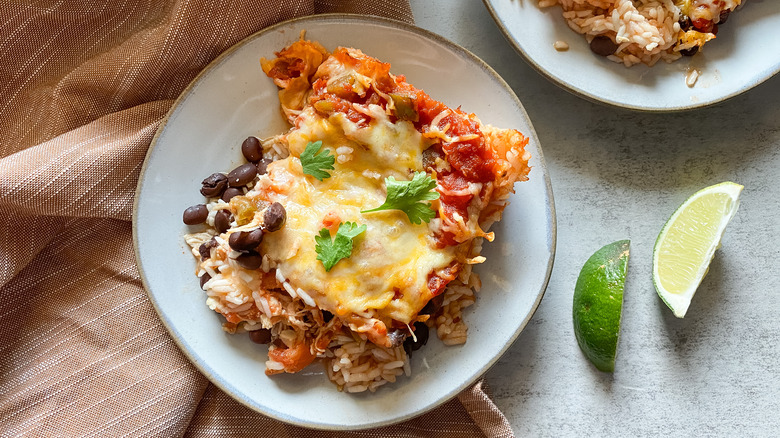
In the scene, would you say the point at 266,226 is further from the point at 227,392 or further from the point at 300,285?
the point at 227,392

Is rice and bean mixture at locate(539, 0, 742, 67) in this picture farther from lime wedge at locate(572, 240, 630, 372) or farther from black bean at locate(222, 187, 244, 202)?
black bean at locate(222, 187, 244, 202)

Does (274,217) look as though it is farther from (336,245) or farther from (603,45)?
(603,45)

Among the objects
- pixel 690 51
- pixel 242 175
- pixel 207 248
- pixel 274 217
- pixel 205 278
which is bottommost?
pixel 205 278

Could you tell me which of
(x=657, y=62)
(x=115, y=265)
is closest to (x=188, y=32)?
(x=115, y=265)

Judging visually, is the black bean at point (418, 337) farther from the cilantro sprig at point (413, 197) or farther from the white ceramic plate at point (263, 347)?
the cilantro sprig at point (413, 197)

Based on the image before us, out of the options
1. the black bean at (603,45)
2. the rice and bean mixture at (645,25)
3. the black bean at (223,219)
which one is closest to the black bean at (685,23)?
the rice and bean mixture at (645,25)

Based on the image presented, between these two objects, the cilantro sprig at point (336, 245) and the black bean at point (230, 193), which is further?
the black bean at point (230, 193)

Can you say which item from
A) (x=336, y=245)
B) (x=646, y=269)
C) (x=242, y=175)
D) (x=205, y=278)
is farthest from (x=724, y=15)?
(x=205, y=278)

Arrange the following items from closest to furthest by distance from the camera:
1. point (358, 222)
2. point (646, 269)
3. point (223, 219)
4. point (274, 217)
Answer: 1. point (274, 217)
2. point (358, 222)
3. point (223, 219)
4. point (646, 269)

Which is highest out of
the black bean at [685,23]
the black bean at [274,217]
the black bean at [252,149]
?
the black bean at [685,23]
